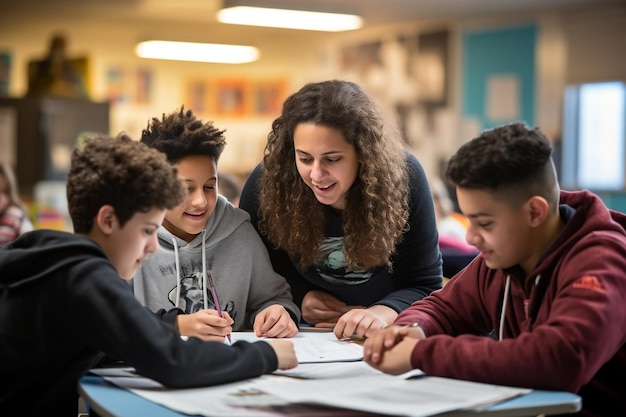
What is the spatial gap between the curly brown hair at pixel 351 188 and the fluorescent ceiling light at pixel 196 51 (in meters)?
6.35

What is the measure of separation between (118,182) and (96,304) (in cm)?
21

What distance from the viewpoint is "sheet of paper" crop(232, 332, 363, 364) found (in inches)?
58.6

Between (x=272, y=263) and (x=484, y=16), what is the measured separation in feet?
20.5

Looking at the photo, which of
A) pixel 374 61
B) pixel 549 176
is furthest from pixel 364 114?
pixel 374 61

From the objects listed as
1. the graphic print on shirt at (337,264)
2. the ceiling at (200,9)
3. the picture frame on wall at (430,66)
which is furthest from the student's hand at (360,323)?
the picture frame on wall at (430,66)

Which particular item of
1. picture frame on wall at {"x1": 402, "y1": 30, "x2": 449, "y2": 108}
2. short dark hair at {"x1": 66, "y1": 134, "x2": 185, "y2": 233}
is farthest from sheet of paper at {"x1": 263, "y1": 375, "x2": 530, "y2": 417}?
picture frame on wall at {"x1": 402, "y1": 30, "x2": 449, "y2": 108}

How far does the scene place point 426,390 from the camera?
47.4 inches

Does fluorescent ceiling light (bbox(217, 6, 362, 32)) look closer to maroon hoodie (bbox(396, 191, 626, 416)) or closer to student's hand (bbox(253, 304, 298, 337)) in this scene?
student's hand (bbox(253, 304, 298, 337))

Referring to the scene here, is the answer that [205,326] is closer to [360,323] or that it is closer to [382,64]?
[360,323]

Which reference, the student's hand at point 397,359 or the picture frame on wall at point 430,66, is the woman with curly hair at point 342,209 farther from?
the picture frame on wall at point 430,66

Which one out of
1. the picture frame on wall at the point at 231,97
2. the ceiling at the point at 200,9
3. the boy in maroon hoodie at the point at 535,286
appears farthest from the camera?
the picture frame on wall at the point at 231,97

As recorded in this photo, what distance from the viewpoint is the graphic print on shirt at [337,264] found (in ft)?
6.25

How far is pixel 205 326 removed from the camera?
1498mm

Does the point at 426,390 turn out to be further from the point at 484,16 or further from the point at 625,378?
the point at 484,16
